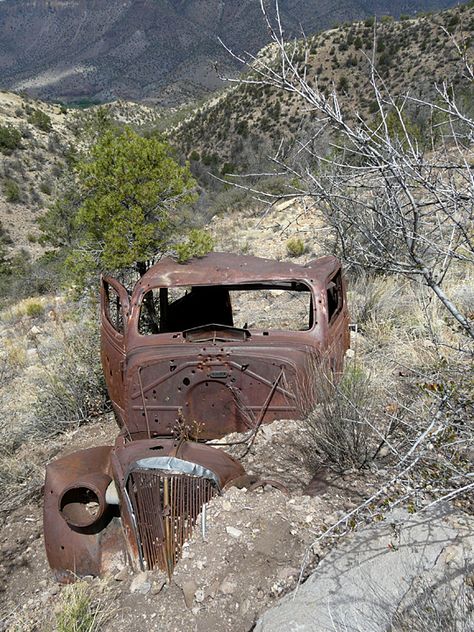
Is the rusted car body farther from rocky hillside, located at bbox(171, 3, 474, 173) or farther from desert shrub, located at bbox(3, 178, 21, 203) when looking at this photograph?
desert shrub, located at bbox(3, 178, 21, 203)

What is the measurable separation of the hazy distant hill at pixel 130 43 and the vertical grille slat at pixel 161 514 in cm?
9612

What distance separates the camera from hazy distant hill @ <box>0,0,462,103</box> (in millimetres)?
105875

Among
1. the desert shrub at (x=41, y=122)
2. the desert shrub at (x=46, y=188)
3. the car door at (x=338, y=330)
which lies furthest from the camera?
the desert shrub at (x=41, y=122)

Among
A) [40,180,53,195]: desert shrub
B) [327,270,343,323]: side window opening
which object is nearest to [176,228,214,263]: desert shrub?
[327,270,343,323]: side window opening

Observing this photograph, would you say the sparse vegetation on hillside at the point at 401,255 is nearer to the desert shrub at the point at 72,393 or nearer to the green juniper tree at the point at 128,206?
the desert shrub at the point at 72,393

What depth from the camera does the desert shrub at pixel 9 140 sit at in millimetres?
31842

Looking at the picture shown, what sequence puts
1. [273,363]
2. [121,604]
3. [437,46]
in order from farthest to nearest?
[437,46] → [273,363] → [121,604]

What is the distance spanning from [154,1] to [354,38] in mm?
169675

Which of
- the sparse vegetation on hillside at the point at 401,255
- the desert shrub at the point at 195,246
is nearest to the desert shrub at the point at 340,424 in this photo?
the sparse vegetation on hillside at the point at 401,255

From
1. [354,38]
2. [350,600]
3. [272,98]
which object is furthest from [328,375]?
[354,38]

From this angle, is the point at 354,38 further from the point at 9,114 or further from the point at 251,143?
the point at 9,114

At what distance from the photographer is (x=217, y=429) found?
3348mm

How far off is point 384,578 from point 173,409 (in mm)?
1774

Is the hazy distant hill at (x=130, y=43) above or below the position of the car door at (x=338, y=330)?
above
